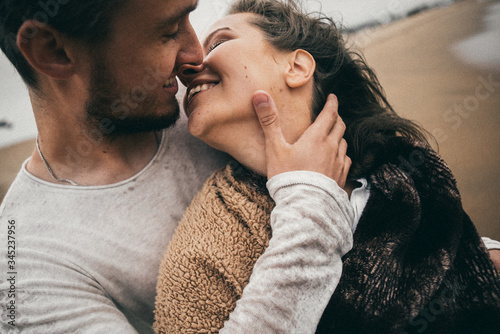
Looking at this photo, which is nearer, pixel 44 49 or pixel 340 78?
pixel 44 49

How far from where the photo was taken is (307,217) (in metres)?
1.10

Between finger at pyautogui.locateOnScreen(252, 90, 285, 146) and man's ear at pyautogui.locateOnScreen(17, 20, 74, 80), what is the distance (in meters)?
0.83

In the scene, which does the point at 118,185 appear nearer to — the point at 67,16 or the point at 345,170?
the point at 67,16

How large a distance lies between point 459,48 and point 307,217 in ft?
19.8

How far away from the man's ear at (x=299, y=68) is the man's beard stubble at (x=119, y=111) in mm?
568

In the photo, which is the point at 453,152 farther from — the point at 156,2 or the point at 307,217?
the point at 156,2

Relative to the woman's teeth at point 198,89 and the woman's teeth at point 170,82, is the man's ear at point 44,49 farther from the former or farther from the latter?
the woman's teeth at point 198,89

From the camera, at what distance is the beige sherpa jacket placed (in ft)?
3.84

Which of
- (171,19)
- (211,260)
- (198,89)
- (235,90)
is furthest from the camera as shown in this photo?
(198,89)

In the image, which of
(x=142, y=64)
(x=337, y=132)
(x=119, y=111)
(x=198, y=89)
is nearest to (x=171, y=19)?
(x=142, y=64)

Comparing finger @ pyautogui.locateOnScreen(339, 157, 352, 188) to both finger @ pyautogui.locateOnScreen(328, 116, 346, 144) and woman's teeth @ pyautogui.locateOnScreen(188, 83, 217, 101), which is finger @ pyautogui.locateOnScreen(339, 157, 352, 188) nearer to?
finger @ pyautogui.locateOnScreen(328, 116, 346, 144)

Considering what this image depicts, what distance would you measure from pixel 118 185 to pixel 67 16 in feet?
2.36

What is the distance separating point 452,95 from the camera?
4.49 meters

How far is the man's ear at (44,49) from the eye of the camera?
1226mm
